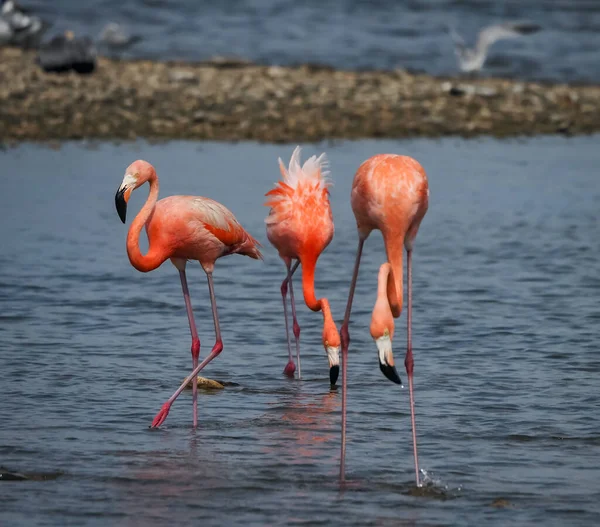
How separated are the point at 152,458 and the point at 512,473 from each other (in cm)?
166

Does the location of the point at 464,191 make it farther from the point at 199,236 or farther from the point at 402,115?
the point at 199,236

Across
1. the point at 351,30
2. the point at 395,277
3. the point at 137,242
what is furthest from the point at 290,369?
the point at 351,30

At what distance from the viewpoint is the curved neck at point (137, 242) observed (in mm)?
6652

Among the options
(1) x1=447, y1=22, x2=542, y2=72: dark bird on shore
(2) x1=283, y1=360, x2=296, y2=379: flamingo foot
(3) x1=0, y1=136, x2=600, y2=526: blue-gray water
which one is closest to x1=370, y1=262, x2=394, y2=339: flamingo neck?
(3) x1=0, y1=136, x2=600, y2=526: blue-gray water

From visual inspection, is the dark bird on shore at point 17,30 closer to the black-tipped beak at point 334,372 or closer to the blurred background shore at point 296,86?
the blurred background shore at point 296,86

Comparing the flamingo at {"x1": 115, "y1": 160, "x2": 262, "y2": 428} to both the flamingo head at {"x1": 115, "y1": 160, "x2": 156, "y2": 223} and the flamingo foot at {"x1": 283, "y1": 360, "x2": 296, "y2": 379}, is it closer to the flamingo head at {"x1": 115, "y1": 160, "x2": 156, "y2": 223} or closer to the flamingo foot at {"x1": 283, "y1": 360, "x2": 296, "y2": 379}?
the flamingo head at {"x1": 115, "y1": 160, "x2": 156, "y2": 223}

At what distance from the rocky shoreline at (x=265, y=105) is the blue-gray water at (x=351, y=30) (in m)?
4.01

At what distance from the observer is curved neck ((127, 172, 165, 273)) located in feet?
21.8

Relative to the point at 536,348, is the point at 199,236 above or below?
above

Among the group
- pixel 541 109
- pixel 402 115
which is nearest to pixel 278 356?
pixel 402 115

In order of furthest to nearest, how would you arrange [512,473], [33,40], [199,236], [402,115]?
1. [33,40]
2. [402,115]
3. [199,236]
4. [512,473]

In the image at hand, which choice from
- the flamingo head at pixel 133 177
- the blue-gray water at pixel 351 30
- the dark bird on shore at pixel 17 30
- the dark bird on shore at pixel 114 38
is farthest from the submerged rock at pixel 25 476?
the blue-gray water at pixel 351 30

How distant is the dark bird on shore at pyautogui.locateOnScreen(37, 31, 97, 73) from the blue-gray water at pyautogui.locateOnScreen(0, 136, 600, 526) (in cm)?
643

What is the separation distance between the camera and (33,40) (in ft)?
78.7
